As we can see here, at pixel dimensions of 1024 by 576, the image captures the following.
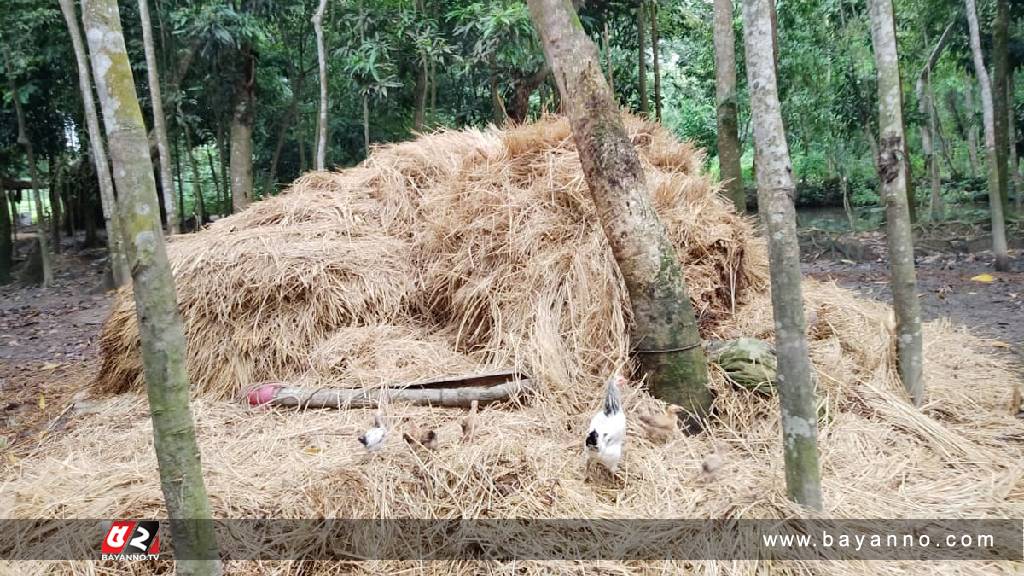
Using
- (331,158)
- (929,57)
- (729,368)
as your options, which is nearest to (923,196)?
(929,57)

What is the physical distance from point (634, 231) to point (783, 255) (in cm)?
93

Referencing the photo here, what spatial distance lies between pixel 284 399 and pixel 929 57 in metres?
13.1

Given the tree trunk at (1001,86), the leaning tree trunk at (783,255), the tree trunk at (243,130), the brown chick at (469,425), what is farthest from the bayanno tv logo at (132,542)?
the tree trunk at (1001,86)

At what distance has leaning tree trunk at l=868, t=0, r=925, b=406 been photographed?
298 centimetres

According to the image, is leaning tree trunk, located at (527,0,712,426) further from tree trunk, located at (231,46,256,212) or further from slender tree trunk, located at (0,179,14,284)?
slender tree trunk, located at (0,179,14,284)

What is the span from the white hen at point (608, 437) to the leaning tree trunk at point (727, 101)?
3263 millimetres

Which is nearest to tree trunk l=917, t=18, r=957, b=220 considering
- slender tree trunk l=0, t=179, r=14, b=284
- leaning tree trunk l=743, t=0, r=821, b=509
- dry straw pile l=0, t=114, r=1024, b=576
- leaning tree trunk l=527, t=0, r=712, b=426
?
dry straw pile l=0, t=114, r=1024, b=576

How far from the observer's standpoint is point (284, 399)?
3268 millimetres

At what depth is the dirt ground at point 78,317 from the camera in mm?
3869

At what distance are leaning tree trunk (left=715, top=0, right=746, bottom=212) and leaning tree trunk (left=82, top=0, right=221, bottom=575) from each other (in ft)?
14.7

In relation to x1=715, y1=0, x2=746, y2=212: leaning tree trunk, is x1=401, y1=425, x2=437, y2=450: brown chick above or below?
below

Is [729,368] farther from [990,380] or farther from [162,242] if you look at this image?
[162,242]

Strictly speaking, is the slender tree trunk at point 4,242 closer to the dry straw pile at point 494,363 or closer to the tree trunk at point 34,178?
the tree trunk at point 34,178

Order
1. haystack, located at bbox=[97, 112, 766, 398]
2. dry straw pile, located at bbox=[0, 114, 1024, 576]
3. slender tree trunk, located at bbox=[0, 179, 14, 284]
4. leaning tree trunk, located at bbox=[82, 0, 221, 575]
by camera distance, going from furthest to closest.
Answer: slender tree trunk, located at bbox=[0, 179, 14, 284], haystack, located at bbox=[97, 112, 766, 398], dry straw pile, located at bbox=[0, 114, 1024, 576], leaning tree trunk, located at bbox=[82, 0, 221, 575]
